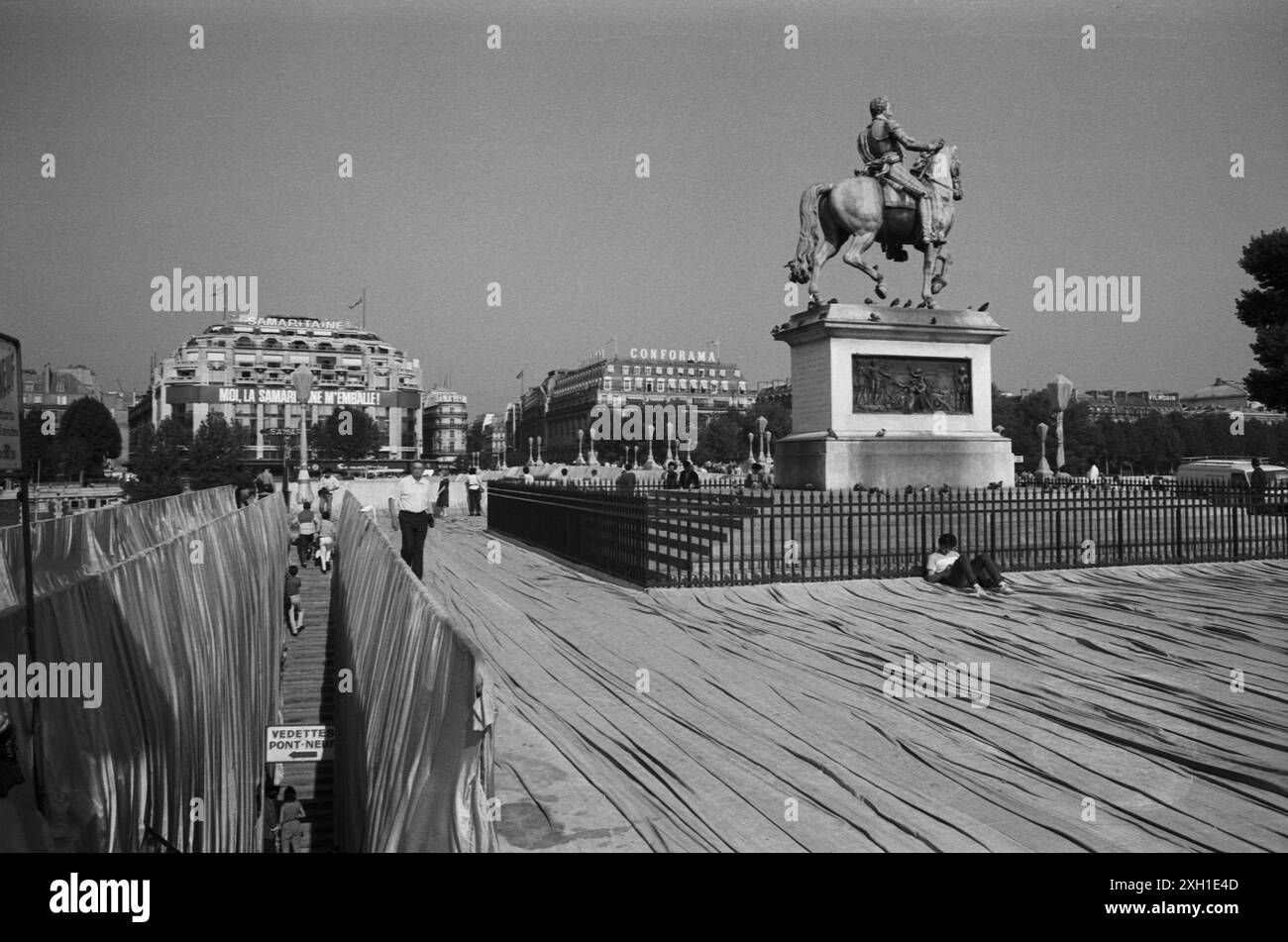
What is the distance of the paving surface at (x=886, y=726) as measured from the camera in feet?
14.9

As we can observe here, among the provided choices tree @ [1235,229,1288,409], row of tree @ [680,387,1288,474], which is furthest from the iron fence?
row of tree @ [680,387,1288,474]

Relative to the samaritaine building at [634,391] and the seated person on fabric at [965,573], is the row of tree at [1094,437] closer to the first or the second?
the samaritaine building at [634,391]

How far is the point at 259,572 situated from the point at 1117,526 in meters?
13.5

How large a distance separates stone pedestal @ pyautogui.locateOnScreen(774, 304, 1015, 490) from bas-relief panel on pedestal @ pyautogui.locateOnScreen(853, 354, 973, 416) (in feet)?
0.07

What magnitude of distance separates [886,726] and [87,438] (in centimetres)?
11675

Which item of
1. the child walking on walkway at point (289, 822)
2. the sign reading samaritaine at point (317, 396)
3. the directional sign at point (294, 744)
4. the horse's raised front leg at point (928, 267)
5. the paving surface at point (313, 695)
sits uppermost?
the sign reading samaritaine at point (317, 396)

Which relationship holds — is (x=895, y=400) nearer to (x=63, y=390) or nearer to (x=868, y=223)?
(x=868, y=223)

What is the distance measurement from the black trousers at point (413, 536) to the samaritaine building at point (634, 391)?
108671 mm

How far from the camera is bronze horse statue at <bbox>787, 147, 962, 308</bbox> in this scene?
2058 cm

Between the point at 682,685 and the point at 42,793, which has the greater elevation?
the point at 42,793

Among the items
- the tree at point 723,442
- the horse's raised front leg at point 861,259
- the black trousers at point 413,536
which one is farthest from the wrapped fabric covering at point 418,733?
the tree at point 723,442
